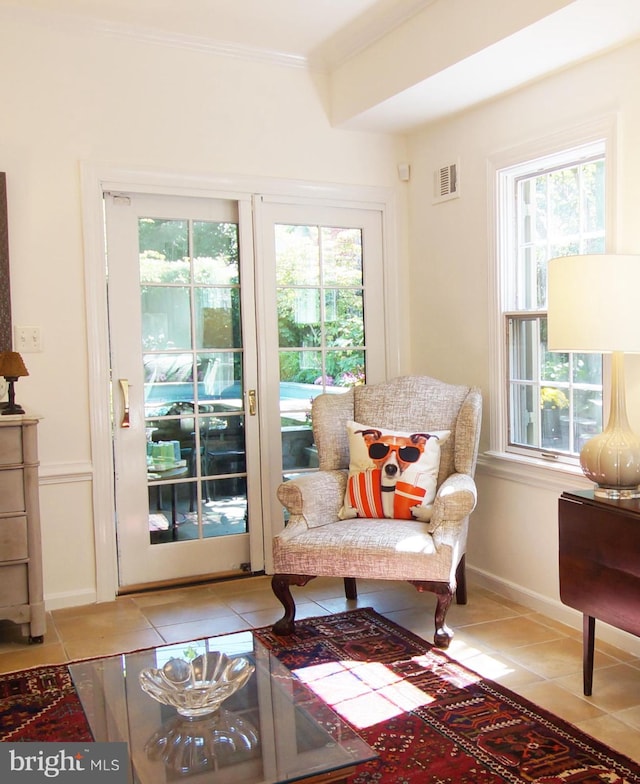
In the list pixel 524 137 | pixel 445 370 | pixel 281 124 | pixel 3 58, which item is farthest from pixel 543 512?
pixel 3 58

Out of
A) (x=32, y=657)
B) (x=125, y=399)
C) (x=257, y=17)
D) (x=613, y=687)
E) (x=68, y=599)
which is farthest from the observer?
(x=125, y=399)

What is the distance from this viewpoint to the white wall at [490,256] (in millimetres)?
3002

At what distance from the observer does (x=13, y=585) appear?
125 inches

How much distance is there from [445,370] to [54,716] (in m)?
2.49

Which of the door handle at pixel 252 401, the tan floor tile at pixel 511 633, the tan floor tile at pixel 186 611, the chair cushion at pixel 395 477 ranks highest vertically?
the door handle at pixel 252 401

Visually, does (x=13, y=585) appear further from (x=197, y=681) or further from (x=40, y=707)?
(x=197, y=681)

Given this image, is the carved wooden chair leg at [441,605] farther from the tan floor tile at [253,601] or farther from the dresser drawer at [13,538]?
the dresser drawer at [13,538]

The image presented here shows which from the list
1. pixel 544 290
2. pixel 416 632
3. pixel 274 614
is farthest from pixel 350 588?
pixel 544 290

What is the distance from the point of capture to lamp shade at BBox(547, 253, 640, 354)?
2637mm

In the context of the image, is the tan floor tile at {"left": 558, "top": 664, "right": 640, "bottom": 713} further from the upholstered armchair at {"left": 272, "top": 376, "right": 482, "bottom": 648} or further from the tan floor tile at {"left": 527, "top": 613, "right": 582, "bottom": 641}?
the upholstered armchair at {"left": 272, "top": 376, "right": 482, "bottom": 648}

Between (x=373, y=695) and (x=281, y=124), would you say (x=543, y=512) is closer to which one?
(x=373, y=695)

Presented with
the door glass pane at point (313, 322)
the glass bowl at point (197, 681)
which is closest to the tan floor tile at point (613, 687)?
the glass bowl at point (197, 681)

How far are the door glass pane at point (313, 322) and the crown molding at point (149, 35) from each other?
82cm

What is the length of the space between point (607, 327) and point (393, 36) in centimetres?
181
